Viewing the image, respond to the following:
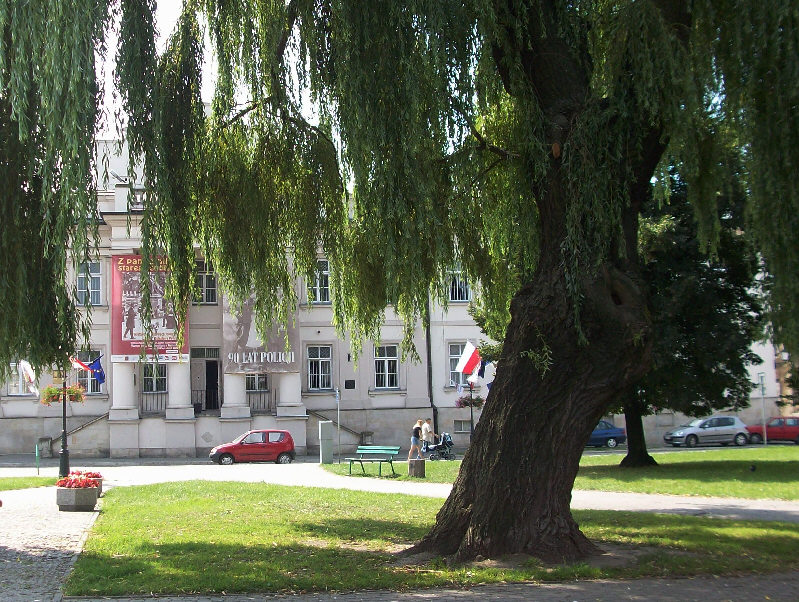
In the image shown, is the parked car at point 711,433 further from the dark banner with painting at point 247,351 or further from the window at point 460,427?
the dark banner with painting at point 247,351

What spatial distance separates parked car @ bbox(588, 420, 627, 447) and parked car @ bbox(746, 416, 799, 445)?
6834 millimetres

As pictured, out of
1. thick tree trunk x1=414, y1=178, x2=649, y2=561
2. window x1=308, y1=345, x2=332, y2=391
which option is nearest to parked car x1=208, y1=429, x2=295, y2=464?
window x1=308, y1=345, x2=332, y2=391

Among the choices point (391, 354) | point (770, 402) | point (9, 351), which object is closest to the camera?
point (9, 351)

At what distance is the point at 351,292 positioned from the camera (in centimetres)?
1367

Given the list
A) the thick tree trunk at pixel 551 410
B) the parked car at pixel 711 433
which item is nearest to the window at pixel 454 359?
the parked car at pixel 711 433

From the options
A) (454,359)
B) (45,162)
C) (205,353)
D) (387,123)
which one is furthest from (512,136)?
(205,353)

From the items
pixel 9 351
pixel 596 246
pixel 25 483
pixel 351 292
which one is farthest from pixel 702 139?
pixel 25 483

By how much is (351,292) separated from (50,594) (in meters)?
6.54

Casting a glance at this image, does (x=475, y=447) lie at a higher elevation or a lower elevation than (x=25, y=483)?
higher

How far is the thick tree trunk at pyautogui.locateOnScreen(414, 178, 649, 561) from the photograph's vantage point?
32.4 ft

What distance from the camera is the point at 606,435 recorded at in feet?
141

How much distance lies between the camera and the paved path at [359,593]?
8430 millimetres

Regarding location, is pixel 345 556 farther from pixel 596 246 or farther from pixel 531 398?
pixel 596 246

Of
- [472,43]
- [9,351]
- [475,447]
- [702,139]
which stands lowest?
[475,447]
